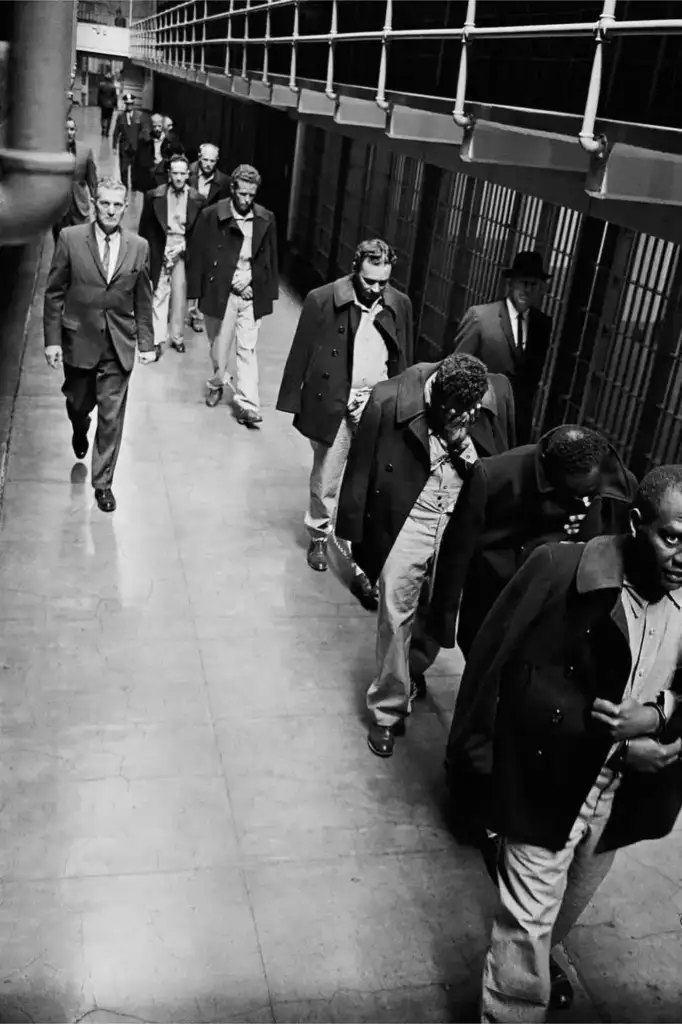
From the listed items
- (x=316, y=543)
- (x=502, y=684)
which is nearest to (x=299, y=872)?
(x=502, y=684)

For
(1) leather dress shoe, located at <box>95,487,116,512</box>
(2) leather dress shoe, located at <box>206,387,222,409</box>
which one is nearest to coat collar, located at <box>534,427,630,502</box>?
(1) leather dress shoe, located at <box>95,487,116,512</box>

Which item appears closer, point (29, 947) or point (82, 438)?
point (29, 947)

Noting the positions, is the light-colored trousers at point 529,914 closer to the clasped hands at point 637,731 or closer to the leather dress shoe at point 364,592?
the clasped hands at point 637,731

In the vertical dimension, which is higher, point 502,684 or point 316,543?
point 502,684

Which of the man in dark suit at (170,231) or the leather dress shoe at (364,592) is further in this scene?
the man in dark suit at (170,231)

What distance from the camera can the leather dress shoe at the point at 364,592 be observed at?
6152 mm

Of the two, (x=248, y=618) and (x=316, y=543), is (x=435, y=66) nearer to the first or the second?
(x=316, y=543)

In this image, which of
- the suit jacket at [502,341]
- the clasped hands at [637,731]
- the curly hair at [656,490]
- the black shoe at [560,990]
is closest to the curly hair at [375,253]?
the suit jacket at [502,341]

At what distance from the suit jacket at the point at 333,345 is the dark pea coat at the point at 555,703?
3351 mm

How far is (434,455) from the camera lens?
4531mm

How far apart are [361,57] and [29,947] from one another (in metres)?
8.51

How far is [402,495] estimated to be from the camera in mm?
4574

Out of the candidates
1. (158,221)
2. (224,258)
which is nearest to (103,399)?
(224,258)

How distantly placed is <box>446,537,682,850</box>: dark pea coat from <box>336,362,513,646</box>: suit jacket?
60.3 inches
